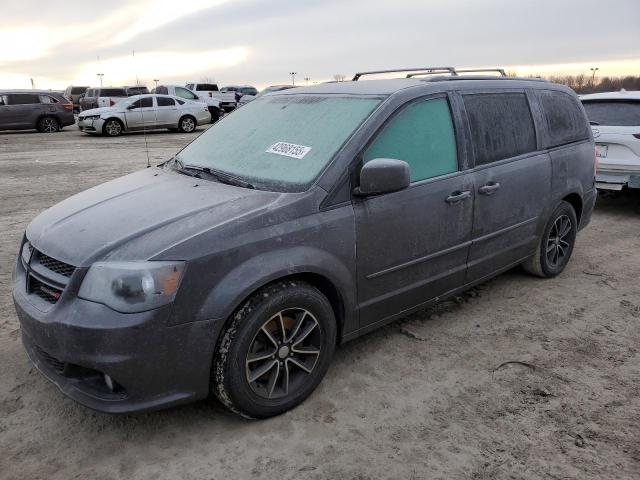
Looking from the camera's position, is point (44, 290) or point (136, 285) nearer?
point (136, 285)

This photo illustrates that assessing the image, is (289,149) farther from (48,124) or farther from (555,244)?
(48,124)

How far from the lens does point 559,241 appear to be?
490 centimetres

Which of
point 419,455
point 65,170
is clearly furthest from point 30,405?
point 65,170

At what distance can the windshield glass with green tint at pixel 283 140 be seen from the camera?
124 inches

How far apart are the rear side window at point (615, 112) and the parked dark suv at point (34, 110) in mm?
19491

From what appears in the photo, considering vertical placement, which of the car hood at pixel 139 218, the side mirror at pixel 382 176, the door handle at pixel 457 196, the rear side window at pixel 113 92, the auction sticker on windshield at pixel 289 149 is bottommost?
the door handle at pixel 457 196

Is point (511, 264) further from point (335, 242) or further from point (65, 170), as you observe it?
point (65, 170)

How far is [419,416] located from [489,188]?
5.70 ft

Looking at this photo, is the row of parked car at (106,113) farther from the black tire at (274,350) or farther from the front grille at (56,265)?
Answer: the black tire at (274,350)

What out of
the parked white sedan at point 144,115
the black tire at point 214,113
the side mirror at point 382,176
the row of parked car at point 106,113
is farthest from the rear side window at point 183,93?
the side mirror at point 382,176

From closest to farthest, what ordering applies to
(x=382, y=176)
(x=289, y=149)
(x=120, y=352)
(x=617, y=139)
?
(x=120, y=352), (x=382, y=176), (x=289, y=149), (x=617, y=139)

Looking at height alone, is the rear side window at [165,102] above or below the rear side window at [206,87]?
below

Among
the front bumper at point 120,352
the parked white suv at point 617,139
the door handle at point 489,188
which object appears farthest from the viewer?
the parked white suv at point 617,139

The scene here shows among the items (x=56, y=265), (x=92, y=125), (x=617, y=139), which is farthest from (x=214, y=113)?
(x=56, y=265)
